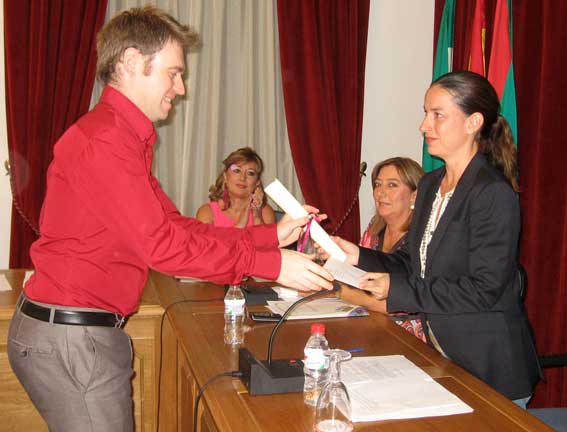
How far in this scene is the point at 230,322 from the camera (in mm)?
2383

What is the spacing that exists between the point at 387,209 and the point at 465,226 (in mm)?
1150

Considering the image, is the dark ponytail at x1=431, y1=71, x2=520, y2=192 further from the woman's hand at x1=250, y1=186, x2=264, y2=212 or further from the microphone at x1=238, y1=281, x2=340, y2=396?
the woman's hand at x1=250, y1=186, x2=264, y2=212

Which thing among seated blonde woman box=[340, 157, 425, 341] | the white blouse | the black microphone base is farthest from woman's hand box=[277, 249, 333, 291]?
seated blonde woman box=[340, 157, 425, 341]

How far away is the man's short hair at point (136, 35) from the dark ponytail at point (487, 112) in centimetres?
105

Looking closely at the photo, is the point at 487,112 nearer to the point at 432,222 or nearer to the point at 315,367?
the point at 432,222

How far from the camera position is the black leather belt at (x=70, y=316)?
1729 mm

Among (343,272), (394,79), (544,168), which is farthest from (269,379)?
(394,79)

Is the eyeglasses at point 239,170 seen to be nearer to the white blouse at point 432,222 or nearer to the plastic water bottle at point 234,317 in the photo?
the plastic water bottle at point 234,317

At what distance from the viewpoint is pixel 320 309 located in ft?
8.55

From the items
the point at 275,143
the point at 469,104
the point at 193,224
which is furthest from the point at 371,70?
the point at 193,224

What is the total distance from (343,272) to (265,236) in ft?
1.23

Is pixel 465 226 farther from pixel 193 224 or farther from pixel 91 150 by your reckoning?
pixel 91 150

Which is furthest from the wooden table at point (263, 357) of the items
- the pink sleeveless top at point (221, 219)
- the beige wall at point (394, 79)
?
the beige wall at point (394, 79)

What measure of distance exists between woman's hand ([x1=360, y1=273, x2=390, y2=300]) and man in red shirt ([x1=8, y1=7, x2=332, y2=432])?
0.36 m
